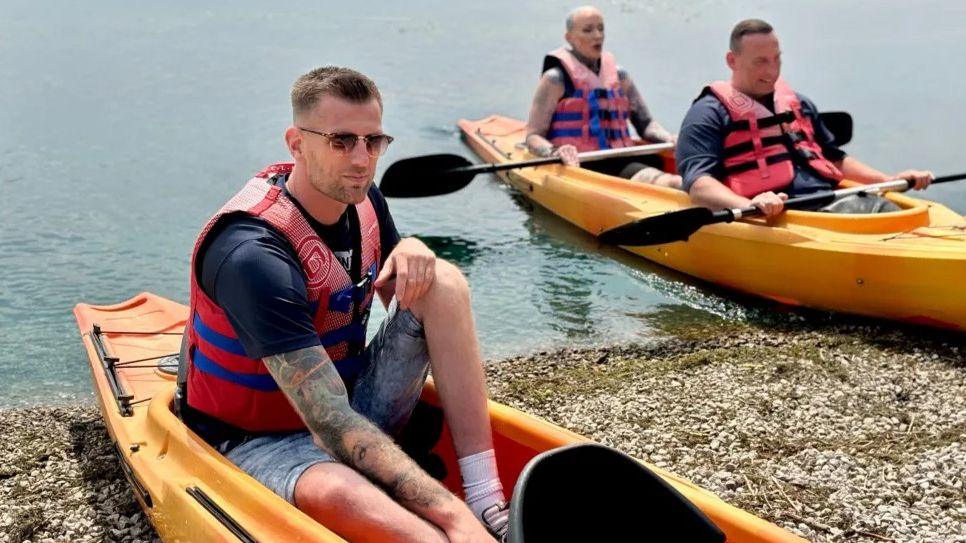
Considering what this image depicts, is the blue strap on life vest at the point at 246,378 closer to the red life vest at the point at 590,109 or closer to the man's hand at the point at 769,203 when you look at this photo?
the man's hand at the point at 769,203

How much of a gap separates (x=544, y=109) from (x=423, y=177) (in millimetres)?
1052

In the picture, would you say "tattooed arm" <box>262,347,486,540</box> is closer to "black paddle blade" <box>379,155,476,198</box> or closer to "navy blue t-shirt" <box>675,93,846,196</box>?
"navy blue t-shirt" <box>675,93,846,196</box>

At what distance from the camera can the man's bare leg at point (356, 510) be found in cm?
253

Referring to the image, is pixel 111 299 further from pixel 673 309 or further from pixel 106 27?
pixel 106 27

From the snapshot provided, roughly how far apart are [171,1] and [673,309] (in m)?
18.5

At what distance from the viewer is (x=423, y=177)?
7.65 meters

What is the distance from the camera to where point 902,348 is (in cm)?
518

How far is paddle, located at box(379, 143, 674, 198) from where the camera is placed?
7562 millimetres

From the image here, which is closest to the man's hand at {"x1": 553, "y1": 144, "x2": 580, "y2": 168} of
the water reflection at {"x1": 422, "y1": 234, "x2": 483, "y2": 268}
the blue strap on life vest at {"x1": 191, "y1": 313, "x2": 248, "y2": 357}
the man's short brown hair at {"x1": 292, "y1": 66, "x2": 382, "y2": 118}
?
the water reflection at {"x1": 422, "y1": 234, "x2": 483, "y2": 268}

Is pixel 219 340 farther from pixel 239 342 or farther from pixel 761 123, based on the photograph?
pixel 761 123

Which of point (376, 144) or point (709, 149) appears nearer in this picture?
point (376, 144)

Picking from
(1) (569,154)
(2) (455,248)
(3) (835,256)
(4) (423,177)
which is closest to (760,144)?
(3) (835,256)

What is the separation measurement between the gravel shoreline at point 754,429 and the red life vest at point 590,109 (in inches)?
104

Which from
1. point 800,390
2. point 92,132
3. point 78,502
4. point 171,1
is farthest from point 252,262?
point 171,1
